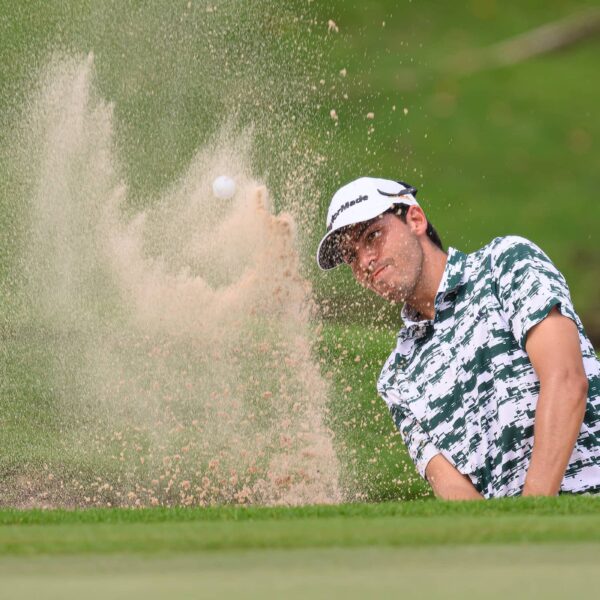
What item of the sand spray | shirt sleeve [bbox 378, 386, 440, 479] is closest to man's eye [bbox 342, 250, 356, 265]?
shirt sleeve [bbox 378, 386, 440, 479]

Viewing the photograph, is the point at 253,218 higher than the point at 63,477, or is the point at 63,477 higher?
the point at 253,218

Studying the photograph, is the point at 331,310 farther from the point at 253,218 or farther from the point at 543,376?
the point at 543,376

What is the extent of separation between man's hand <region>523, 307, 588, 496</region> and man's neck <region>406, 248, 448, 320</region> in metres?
0.39

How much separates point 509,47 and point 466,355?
1529 cm

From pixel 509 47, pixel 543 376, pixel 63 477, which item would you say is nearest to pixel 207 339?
pixel 63 477

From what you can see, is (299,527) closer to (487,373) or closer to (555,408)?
(555,408)

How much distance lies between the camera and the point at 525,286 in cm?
279

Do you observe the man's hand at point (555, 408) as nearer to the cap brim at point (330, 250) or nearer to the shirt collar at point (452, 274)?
the shirt collar at point (452, 274)

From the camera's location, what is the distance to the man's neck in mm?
3041

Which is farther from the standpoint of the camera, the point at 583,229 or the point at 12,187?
the point at 583,229

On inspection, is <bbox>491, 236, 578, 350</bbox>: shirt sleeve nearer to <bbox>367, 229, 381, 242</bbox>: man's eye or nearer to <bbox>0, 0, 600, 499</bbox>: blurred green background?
<bbox>367, 229, 381, 242</bbox>: man's eye

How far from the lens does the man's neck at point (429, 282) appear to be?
304cm

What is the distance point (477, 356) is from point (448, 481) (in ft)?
1.00

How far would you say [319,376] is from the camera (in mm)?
5086
